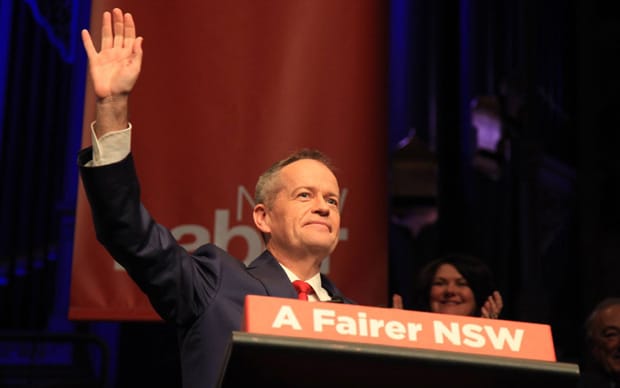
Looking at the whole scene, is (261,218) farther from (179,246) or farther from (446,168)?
(446,168)

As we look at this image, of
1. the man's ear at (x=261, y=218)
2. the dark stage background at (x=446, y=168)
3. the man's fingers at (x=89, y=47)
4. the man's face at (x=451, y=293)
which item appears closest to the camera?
the man's fingers at (x=89, y=47)

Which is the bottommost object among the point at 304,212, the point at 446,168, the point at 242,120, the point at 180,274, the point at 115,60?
the point at 180,274

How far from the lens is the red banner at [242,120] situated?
9.59 ft

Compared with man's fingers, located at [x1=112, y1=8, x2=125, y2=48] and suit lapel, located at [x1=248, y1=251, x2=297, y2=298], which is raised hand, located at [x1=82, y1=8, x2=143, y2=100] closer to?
man's fingers, located at [x1=112, y1=8, x2=125, y2=48]

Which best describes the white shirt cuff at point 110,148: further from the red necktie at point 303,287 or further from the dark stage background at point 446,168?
the dark stage background at point 446,168

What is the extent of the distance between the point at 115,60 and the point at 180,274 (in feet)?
1.30

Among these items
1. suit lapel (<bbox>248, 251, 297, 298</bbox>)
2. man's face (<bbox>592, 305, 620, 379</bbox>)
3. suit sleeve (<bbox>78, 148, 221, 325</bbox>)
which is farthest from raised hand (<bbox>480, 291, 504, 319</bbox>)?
suit sleeve (<bbox>78, 148, 221, 325</bbox>)

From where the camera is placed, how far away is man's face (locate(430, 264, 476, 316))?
3219 mm

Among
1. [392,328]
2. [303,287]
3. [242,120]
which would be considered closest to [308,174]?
[303,287]

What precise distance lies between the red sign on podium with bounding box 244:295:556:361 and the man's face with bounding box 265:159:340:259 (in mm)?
585

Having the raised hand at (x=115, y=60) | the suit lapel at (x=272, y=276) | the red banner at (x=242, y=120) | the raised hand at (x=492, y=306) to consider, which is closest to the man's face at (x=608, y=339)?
the raised hand at (x=492, y=306)

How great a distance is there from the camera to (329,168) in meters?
2.18

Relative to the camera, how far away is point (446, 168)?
4973 millimetres

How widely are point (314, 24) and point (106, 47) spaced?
130 cm
